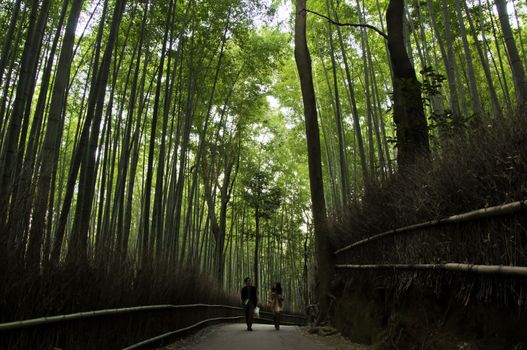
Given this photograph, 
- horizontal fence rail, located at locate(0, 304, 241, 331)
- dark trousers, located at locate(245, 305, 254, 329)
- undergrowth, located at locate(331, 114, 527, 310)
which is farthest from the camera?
dark trousers, located at locate(245, 305, 254, 329)

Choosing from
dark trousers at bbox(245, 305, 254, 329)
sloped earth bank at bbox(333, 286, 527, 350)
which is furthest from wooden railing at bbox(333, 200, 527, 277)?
dark trousers at bbox(245, 305, 254, 329)

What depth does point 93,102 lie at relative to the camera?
14.4 feet

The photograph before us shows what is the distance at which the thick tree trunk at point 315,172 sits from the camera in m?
7.09

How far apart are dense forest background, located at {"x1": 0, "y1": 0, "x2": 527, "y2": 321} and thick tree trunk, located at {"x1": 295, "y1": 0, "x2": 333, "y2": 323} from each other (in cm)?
63

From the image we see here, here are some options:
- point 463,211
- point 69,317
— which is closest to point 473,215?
point 463,211

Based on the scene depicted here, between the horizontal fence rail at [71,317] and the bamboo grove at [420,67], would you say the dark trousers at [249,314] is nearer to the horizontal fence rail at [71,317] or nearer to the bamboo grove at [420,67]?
the bamboo grove at [420,67]

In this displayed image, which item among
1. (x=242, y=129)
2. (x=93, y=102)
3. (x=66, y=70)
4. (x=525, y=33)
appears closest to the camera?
(x=66, y=70)

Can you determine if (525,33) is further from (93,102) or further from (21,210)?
(21,210)

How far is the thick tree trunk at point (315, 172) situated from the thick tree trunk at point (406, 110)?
228 centimetres

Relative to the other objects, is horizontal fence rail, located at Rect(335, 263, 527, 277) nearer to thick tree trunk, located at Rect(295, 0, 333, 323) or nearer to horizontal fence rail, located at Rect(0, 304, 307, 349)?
horizontal fence rail, located at Rect(0, 304, 307, 349)

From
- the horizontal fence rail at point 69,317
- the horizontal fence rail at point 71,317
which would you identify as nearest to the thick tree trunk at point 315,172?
the horizontal fence rail at point 71,317

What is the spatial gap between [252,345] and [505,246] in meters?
3.85

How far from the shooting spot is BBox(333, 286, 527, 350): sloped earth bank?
8.15 feet

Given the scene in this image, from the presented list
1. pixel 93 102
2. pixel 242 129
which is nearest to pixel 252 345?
pixel 93 102
